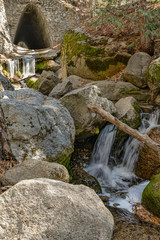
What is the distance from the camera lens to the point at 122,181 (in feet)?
19.4

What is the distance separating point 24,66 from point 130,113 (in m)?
13.2

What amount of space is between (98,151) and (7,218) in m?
4.85

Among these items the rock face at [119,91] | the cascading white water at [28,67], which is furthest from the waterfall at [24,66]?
the rock face at [119,91]

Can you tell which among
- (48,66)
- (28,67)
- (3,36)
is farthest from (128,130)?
(3,36)

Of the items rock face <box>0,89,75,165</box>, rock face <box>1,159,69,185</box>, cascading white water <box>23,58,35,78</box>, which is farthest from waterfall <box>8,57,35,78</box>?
rock face <box>1,159,69,185</box>

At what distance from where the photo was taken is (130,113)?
675 centimetres

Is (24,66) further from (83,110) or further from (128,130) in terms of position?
(128,130)

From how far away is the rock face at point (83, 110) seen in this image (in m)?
6.41

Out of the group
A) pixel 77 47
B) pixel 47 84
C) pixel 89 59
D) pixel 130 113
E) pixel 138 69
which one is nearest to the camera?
pixel 130 113

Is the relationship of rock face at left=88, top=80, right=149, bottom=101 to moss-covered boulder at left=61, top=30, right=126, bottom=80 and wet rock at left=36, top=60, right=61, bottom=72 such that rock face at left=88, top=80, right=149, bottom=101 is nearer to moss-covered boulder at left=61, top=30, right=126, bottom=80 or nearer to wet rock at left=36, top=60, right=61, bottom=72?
moss-covered boulder at left=61, top=30, right=126, bottom=80

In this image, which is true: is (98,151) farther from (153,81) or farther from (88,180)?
(153,81)

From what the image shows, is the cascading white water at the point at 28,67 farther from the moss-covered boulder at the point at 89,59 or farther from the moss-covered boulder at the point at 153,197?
the moss-covered boulder at the point at 153,197

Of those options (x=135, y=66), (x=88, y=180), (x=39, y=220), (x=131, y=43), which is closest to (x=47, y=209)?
(x=39, y=220)

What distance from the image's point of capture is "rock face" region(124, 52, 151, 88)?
26.5 ft
